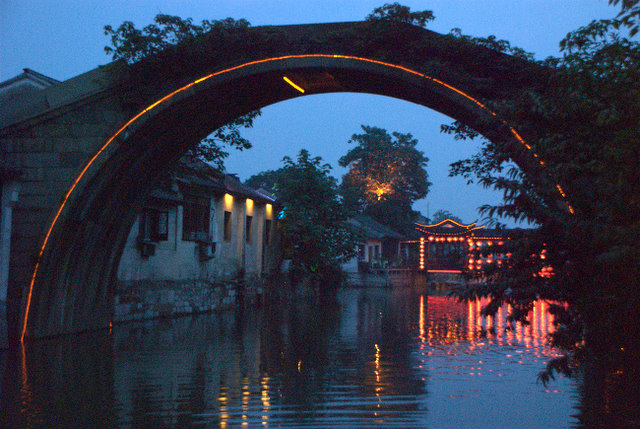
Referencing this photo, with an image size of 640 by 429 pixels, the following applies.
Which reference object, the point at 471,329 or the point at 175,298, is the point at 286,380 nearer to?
the point at 471,329

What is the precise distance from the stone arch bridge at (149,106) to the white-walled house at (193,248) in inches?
171

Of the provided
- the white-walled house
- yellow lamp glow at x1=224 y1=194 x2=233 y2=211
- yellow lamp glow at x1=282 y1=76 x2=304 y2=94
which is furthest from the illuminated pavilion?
yellow lamp glow at x1=282 y1=76 x2=304 y2=94

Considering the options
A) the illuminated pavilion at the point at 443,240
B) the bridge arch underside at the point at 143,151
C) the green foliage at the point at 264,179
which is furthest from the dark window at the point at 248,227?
the green foliage at the point at 264,179

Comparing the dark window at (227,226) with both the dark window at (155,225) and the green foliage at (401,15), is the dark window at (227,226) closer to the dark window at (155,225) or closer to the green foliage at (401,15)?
the dark window at (155,225)

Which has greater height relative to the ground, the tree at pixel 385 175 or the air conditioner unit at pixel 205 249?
the tree at pixel 385 175

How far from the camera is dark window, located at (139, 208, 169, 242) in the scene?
2016 cm

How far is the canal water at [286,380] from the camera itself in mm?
6977

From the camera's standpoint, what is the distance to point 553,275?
5691 millimetres

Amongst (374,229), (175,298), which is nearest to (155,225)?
(175,298)

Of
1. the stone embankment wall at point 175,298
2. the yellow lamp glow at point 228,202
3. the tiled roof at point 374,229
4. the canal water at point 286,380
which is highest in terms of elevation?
the tiled roof at point 374,229

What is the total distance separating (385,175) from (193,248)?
39253 mm

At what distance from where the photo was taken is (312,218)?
105 ft

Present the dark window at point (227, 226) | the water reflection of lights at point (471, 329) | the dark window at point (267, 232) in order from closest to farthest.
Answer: the water reflection of lights at point (471, 329)
the dark window at point (227, 226)
the dark window at point (267, 232)

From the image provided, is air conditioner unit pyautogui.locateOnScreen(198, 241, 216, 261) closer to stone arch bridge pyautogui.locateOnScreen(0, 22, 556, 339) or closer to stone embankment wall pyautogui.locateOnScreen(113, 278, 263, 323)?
stone embankment wall pyautogui.locateOnScreen(113, 278, 263, 323)
